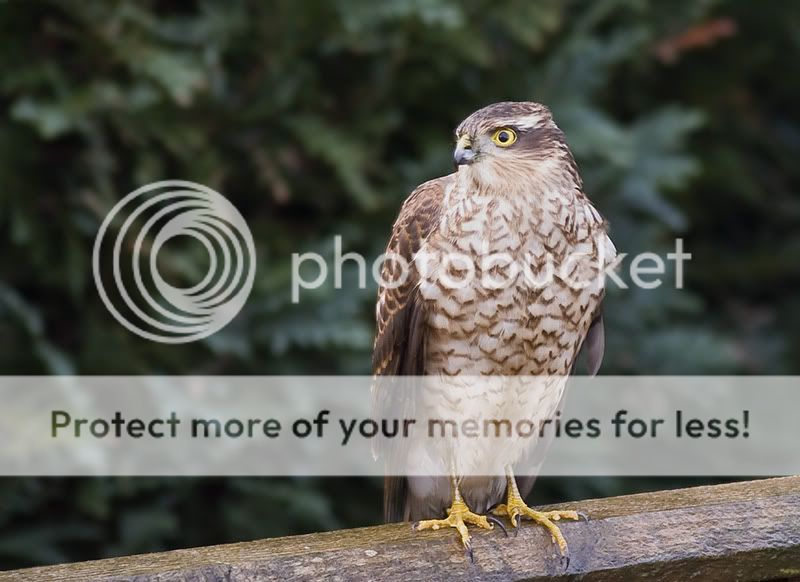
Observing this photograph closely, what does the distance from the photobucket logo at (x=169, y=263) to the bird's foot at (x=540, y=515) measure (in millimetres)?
1612

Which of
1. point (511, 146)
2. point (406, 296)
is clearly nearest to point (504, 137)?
point (511, 146)

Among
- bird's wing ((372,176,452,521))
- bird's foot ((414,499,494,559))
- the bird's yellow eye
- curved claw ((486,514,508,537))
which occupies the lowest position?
curved claw ((486,514,508,537))

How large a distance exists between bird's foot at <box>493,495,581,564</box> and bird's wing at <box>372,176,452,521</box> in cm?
31

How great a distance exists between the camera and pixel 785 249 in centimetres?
560

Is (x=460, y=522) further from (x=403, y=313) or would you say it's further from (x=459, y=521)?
(x=403, y=313)

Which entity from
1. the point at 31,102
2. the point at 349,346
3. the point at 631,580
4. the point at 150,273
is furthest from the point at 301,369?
the point at 631,580

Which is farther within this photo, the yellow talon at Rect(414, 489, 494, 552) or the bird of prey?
the bird of prey

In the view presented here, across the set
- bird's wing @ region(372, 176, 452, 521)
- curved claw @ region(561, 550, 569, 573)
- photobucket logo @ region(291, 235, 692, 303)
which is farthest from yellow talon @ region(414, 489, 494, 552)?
photobucket logo @ region(291, 235, 692, 303)

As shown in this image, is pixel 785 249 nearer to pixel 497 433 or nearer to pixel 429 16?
pixel 429 16

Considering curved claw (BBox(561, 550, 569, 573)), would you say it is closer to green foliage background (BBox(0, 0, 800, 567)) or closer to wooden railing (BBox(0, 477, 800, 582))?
wooden railing (BBox(0, 477, 800, 582))

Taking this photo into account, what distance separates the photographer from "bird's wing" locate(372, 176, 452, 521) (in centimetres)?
244

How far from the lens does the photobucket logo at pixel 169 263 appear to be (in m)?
3.75

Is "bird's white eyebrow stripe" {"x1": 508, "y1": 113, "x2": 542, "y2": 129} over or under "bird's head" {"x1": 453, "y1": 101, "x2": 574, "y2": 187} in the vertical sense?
over

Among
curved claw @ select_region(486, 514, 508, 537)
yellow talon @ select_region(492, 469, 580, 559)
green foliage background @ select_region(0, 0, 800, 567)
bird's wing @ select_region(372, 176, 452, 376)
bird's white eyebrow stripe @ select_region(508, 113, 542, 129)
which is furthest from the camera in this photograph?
green foliage background @ select_region(0, 0, 800, 567)
